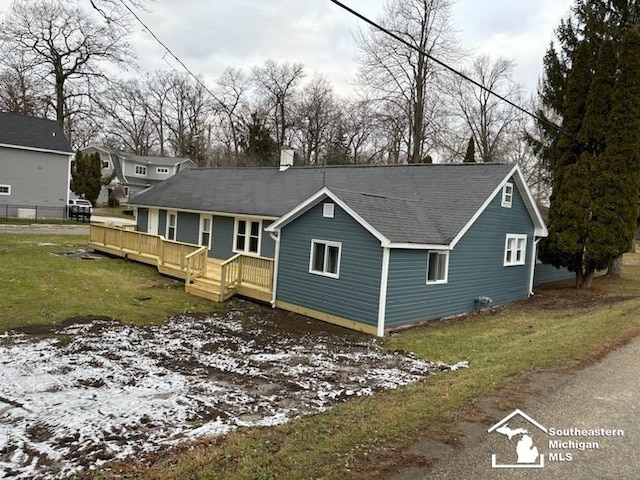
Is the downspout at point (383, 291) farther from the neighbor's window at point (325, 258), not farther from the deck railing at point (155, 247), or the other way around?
the deck railing at point (155, 247)

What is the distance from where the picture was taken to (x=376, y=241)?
12.1 m

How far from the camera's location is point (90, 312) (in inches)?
471

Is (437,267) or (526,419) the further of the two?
(437,267)

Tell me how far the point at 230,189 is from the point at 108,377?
14.4m

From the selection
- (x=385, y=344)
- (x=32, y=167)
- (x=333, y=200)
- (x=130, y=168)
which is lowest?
(x=385, y=344)

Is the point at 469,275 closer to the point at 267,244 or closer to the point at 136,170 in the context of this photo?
the point at 267,244

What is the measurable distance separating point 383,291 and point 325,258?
6.84ft

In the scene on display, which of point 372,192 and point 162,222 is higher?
point 372,192

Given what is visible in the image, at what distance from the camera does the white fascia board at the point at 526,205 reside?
45.5 feet

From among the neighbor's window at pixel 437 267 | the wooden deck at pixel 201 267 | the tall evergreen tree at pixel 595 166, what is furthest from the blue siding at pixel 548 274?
the wooden deck at pixel 201 267

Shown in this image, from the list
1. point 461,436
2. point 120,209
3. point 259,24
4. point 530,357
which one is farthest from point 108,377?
point 120,209

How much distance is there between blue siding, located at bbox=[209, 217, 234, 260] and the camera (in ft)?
63.0

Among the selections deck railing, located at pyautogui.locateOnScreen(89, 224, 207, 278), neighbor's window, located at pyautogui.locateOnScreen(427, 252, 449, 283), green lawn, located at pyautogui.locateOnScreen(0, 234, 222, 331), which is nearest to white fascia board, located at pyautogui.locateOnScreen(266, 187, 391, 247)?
neighbor's window, located at pyautogui.locateOnScreen(427, 252, 449, 283)

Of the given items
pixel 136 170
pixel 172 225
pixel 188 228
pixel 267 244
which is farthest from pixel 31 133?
pixel 267 244
